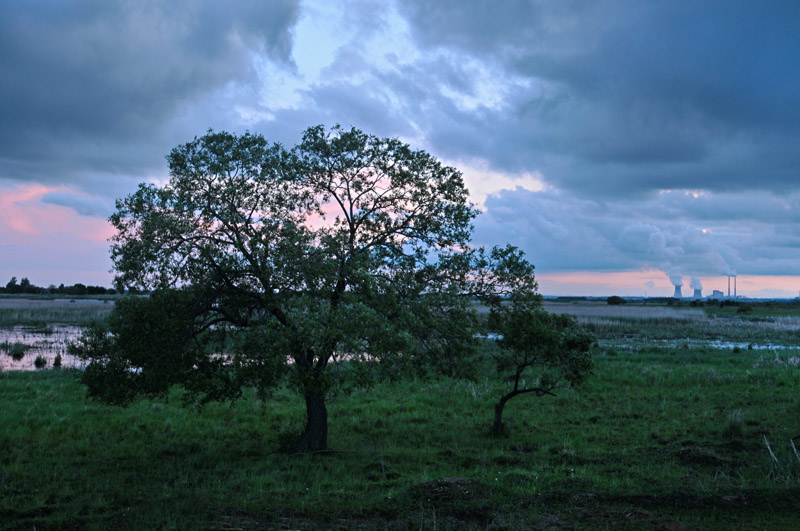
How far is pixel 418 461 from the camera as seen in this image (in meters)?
17.4

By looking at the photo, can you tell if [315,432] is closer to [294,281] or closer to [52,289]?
[294,281]

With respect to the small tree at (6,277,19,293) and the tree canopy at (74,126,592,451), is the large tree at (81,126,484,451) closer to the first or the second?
the tree canopy at (74,126,592,451)

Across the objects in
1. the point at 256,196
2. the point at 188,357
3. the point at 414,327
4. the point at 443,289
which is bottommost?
the point at 188,357

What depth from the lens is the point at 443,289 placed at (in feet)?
54.2

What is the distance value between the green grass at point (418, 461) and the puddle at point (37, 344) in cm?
1029

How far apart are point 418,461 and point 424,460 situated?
22cm

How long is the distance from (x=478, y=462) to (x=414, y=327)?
5.21 m

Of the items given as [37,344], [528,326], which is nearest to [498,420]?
Result: [528,326]

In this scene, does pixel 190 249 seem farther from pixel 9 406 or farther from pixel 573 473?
pixel 9 406

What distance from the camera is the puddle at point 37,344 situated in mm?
39447

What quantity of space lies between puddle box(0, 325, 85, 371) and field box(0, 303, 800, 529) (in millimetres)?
9788

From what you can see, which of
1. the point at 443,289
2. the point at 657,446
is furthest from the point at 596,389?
the point at 443,289

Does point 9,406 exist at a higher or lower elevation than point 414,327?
lower

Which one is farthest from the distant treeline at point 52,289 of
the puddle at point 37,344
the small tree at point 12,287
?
the puddle at point 37,344
